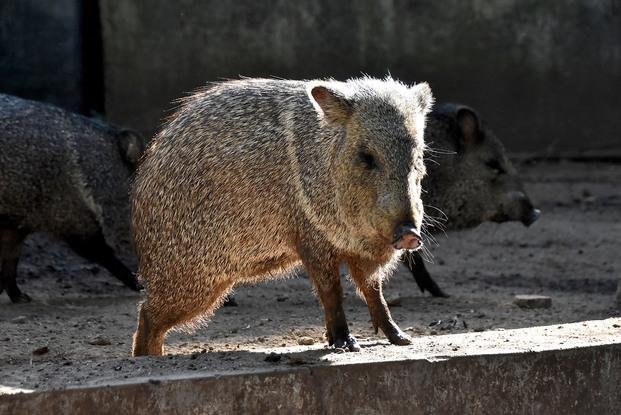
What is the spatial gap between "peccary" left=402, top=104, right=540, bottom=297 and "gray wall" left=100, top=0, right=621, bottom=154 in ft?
8.43

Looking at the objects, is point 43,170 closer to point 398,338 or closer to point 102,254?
point 102,254

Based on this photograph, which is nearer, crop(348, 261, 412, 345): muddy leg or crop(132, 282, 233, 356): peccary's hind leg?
crop(348, 261, 412, 345): muddy leg

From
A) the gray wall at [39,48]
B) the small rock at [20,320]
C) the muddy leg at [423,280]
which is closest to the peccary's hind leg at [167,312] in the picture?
the small rock at [20,320]

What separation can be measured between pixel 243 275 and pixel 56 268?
3545 millimetres

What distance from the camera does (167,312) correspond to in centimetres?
511

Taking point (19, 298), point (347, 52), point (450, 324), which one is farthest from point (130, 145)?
point (347, 52)

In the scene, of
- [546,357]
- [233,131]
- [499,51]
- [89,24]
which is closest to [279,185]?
[233,131]

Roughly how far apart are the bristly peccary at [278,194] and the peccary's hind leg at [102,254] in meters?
2.42

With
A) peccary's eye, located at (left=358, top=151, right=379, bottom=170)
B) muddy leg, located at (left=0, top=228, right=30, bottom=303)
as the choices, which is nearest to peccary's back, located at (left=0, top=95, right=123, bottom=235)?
muddy leg, located at (left=0, top=228, right=30, bottom=303)

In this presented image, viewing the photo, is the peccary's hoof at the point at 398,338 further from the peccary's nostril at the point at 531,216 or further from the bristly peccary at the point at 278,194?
the peccary's nostril at the point at 531,216

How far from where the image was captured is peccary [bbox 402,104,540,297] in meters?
7.39

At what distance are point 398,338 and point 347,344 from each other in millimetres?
270

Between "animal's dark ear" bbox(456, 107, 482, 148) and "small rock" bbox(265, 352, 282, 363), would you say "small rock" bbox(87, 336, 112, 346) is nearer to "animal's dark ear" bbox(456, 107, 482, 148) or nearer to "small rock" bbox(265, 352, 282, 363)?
"small rock" bbox(265, 352, 282, 363)

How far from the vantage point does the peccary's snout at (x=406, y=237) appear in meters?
4.23
